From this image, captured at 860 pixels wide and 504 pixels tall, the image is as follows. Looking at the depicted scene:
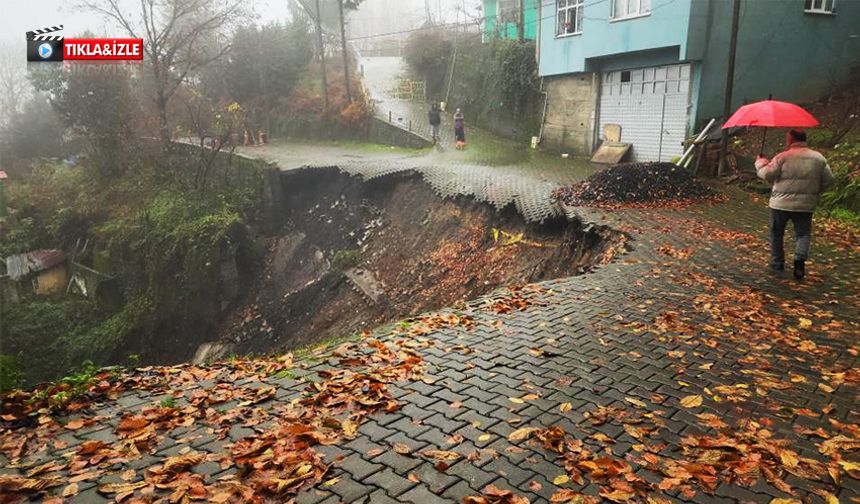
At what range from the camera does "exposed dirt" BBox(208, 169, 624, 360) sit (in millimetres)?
10445

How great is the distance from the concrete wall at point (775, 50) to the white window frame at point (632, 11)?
5.87 ft

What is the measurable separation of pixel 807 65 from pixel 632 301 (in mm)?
15514

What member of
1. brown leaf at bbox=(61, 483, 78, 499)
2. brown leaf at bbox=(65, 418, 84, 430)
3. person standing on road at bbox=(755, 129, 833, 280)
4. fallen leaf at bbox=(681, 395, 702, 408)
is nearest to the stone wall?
person standing on road at bbox=(755, 129, 833, 280)

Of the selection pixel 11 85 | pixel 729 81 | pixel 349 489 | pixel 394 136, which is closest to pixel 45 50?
pixel 349 489

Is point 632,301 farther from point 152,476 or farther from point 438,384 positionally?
point 152,476

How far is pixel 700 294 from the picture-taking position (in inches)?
250

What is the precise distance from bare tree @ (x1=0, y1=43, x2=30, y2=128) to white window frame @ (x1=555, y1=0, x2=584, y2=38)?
92.3 ft

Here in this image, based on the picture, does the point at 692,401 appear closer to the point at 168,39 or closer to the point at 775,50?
the point at 775,50

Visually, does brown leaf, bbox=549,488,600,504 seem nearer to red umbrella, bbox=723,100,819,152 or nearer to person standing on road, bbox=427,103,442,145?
red umbrella, bbox=723,100,819,152

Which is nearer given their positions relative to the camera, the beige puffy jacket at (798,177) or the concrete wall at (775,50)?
the beige puffy jacket at (798,177)

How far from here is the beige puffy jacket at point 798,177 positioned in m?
6.41

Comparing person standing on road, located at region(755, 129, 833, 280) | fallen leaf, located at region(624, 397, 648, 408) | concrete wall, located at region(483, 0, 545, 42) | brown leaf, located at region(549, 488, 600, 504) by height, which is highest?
concrete wall, located at region(483, 0, 545, 42)

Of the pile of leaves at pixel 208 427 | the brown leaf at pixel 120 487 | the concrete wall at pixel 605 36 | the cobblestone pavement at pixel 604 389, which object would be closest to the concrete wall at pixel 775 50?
the concrete wall at pixel 605 36

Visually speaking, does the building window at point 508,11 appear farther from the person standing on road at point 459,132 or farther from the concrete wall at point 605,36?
the person standing on road at point 459,132
